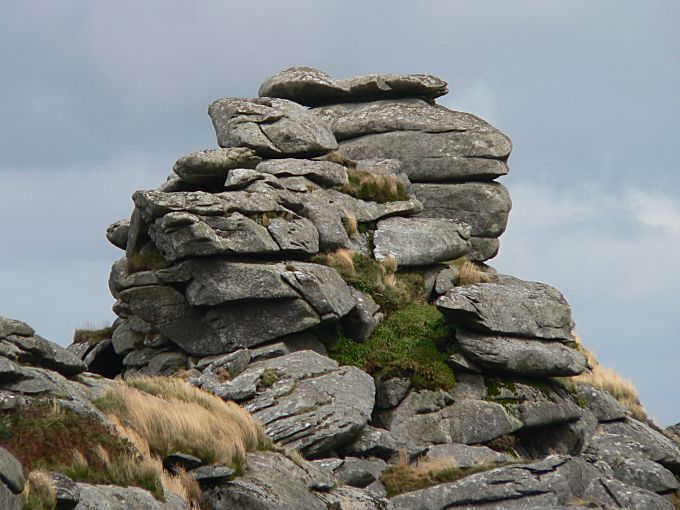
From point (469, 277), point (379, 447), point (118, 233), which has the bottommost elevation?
point (379, 447)

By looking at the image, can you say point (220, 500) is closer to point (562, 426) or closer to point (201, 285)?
point (201, 285)

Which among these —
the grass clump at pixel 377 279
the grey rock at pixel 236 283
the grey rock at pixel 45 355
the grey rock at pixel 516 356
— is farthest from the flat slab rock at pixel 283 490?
the grass clump at pixel 377 279

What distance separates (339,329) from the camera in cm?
3797

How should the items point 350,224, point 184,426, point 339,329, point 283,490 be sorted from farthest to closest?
point 350,224 → point 339,329 → point 184,426 → point 283,490

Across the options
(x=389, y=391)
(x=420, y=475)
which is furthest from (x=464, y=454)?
(x=389, y=391)

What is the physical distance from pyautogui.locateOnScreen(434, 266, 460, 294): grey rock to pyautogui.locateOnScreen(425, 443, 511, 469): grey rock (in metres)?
10.3

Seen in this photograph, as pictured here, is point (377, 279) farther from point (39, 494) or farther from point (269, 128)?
point (39, 494)

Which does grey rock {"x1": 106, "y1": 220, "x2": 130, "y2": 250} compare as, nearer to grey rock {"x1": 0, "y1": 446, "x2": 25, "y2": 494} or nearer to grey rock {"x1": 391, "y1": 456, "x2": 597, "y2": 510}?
grey rock {"x1": 391, "y1": 456, "x2": 597, "y2": 510}

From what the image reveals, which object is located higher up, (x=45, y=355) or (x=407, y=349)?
(x=407, y=349)

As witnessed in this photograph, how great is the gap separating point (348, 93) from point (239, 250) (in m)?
21.3

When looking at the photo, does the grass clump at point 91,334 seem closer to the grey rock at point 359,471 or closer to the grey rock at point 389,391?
the grey rock at point 389,391

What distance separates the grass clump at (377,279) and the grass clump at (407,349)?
71 cm

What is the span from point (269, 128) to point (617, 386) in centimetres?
1993

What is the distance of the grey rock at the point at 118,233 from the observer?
1714 inches
